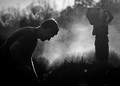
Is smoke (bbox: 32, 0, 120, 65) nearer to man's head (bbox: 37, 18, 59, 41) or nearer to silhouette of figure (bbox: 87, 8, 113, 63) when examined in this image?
silhouette of figure (bbox: 87, 8, 113, 63)

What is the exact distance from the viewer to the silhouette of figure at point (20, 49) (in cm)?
366

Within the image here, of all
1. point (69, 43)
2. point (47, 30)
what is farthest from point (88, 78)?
point (69, 43)

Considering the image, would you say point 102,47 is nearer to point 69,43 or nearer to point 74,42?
point 69,43

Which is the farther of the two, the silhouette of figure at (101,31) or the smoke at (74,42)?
the smoke at (74,42)

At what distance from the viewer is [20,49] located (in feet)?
12.1

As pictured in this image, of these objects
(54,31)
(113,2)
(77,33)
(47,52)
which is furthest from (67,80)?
(113,2)

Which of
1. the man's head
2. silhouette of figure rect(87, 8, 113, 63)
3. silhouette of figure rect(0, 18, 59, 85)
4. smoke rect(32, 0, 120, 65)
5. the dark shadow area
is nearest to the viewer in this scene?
silhouette of figure rect(0, 18, 59, 85)

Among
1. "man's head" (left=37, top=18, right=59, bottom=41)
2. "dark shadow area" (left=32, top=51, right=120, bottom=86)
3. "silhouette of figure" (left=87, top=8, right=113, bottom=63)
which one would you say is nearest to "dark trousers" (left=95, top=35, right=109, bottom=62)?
"silhouette of figure" (left=87, top=8, right=113, bottom=63)

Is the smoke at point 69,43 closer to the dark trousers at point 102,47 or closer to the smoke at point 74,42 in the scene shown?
the smoke at point 74,42

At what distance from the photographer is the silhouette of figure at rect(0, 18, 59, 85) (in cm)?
366

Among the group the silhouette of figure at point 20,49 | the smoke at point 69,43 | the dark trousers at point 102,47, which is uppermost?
the silhouette of figure at point 20,49

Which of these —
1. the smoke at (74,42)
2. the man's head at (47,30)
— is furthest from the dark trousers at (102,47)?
the smoke at (74,42)

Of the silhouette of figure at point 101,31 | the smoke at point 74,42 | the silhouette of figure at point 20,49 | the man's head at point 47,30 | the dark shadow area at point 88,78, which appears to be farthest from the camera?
the smoke at point 74,42

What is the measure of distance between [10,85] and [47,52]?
11.7 metres
